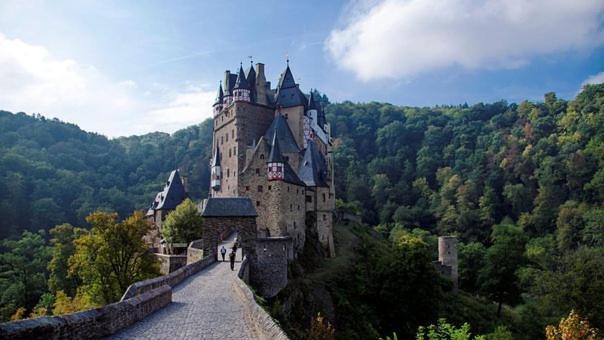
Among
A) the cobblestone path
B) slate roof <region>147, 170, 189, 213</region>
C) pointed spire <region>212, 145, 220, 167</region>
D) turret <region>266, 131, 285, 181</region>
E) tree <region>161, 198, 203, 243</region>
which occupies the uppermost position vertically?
pointed spire <region>212, 145, 220, 167</region>

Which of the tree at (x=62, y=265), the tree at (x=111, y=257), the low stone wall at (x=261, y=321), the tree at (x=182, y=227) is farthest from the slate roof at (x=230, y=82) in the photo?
the low stone wall at (x=261, y=321)

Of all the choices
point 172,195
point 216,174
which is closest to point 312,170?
point 216,174

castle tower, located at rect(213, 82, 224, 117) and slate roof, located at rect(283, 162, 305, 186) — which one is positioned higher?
castle tower, located at rect(213, 82, 224, 117)

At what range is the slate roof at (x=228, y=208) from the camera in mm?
25625

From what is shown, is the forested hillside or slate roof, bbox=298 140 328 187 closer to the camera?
slate roof, bbox=298 140 328 187

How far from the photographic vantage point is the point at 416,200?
104m

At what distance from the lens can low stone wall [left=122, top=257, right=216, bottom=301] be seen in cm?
1565

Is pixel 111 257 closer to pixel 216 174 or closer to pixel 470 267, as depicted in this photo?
pixel 216 174

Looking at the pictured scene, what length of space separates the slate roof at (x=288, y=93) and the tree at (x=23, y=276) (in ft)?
98.2

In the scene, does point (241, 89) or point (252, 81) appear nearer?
point (241, 89)

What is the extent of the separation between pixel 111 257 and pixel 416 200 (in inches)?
3193

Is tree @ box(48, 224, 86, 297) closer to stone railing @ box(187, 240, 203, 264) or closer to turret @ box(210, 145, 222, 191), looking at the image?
turret @ box(210, 145, 222, 191)

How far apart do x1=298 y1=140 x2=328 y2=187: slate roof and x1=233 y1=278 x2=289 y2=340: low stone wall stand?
27231 mm

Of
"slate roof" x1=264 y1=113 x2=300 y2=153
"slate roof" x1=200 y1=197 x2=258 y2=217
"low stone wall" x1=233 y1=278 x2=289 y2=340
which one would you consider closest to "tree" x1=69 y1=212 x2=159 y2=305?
"slate roof" x1=200 y1=197 x2=258 y2=217
